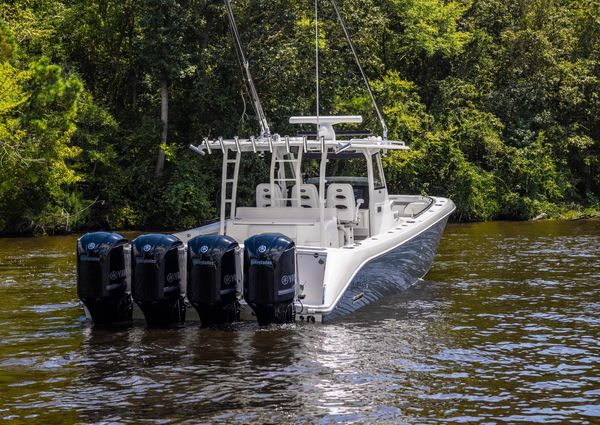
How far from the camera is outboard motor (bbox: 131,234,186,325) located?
39.6ft

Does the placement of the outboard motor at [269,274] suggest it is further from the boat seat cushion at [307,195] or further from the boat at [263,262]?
the boat seat cushion at [307,195]

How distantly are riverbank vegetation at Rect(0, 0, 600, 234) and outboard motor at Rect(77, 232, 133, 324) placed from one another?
1355cm

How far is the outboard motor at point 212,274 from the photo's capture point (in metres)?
11.9

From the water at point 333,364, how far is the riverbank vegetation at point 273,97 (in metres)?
12.1

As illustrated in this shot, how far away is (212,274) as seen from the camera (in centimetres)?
1187

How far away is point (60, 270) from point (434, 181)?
17.5 meters

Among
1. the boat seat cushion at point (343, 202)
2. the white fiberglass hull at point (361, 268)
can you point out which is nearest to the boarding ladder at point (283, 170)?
the boat seat cushion at point (343, 202)

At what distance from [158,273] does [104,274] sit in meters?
0.74

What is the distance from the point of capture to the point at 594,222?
1187 inches

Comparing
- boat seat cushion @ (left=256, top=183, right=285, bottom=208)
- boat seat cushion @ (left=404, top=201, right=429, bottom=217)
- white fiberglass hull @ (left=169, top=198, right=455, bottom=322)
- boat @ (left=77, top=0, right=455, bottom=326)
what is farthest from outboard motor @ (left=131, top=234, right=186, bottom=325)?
boat seat cushion @ (left=404, top=201, right=429, bottom=217)

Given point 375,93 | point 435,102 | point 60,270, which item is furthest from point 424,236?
point 435,102

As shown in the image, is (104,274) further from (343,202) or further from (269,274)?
(343,202)

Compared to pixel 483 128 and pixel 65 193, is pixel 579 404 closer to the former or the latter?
pixel 65 193

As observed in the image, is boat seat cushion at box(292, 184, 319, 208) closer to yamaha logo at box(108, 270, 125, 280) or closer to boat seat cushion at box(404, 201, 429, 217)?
yamaha logo at box(108, 270, 125, 280)
